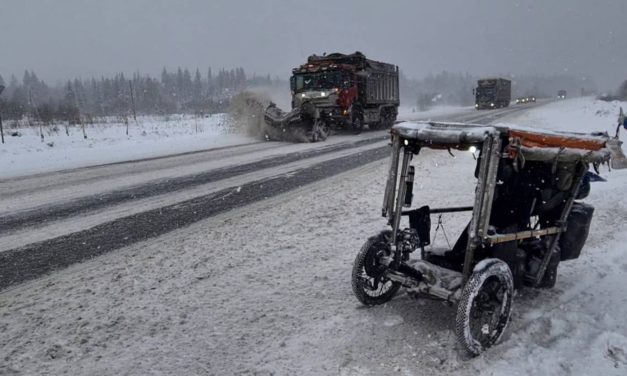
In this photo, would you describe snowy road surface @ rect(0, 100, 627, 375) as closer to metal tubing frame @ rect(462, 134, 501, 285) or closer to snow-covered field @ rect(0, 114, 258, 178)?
metal tubing frame @ rect(462, 134, 501, 285)

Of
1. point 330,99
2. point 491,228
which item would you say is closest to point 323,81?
point 330,99

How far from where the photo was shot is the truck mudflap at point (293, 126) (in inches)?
728

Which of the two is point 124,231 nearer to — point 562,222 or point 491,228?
point 491,228

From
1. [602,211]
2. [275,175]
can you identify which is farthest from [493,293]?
[275,175]

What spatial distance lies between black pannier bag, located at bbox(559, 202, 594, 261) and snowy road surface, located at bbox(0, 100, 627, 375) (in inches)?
17.8

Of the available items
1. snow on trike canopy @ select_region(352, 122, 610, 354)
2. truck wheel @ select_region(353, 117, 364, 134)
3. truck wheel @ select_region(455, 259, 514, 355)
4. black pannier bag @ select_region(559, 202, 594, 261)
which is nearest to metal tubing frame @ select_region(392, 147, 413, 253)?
snow on trike canopy @ select_region(352, 122, 610, 354)

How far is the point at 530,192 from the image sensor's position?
166 inches

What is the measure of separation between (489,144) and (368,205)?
4.63 m

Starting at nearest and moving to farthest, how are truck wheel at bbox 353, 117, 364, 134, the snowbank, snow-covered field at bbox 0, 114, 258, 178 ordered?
1. snow-covered field at bbox 0, 114, 258, 178
2. the snowbank
3. truck wheel at bbox 353, 117, 364, 134

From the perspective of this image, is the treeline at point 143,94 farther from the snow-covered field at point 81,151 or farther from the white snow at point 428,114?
the snow-covered field at point 81,151

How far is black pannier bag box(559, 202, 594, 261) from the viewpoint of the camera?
4332 mm

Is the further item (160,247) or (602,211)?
(602,211)

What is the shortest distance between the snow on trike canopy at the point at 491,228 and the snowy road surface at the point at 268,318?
29cm

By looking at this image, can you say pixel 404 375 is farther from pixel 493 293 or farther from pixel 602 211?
pixel 602 211
